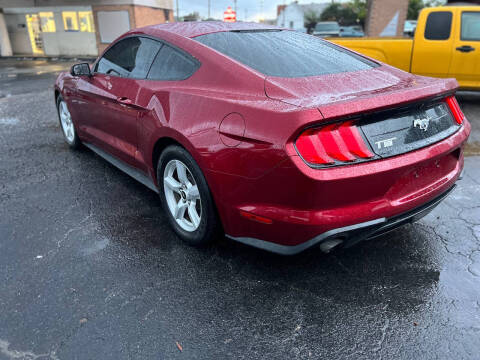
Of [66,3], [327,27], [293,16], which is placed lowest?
[293,16]

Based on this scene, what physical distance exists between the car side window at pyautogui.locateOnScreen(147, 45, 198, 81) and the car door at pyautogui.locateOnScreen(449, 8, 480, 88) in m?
5.99

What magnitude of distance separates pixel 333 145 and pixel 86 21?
951 inches

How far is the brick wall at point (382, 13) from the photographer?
18.4 m

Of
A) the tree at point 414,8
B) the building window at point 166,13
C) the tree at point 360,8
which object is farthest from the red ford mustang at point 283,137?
the tree at point 360,8

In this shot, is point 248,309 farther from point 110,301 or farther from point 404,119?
point 404,119

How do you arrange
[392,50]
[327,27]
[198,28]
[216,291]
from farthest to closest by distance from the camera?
[327,27]
[392,50]
[198,28]
[216,291]

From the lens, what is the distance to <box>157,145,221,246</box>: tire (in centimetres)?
265

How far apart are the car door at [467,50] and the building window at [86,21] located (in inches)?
812

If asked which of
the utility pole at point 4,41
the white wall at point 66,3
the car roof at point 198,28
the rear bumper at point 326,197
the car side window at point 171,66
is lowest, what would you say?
the utility pole at point 4,41

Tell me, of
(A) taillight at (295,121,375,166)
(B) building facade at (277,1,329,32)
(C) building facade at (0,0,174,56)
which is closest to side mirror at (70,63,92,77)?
(A) taillight at (295,121,375,166)

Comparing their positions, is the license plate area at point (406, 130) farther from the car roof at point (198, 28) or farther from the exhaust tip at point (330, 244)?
the car roof at point (198, 28)

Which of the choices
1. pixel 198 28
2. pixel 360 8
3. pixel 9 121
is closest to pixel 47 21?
pixel 9 121

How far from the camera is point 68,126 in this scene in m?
5.25

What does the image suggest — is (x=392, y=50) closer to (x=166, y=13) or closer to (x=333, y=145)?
(x=333, y=145)
